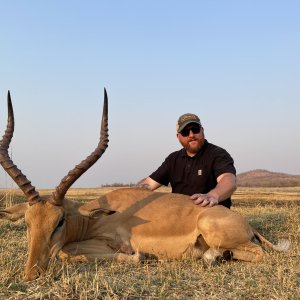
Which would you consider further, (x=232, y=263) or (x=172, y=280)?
(x=232, y=263)

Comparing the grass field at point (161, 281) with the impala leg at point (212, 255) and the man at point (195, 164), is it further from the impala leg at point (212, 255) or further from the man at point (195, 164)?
the man at point (195, 164)

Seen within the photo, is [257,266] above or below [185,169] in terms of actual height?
below

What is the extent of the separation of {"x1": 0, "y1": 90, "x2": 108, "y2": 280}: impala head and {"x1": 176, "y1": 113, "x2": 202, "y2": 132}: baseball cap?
8.76 ft

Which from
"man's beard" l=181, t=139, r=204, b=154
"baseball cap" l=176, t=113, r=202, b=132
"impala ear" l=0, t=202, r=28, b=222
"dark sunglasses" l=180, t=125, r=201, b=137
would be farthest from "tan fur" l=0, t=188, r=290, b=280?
"baseball cap" l=176, t=113, r=202, b=132

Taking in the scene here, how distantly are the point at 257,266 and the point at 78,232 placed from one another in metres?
2.54

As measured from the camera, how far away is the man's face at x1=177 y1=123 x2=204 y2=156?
8445 millimetres

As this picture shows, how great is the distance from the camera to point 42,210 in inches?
222

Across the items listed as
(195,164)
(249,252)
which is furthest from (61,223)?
(195,164)

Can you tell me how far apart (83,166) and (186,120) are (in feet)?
10.0

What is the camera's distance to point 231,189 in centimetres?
763

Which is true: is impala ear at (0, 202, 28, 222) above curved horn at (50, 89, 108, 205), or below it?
below

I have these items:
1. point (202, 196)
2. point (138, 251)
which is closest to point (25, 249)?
point (138, 251)

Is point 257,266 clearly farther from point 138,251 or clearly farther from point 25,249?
point 25,249

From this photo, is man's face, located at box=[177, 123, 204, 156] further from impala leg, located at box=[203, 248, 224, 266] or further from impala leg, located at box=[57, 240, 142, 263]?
impala leg, located at box=[57, 240, 142, 263]
